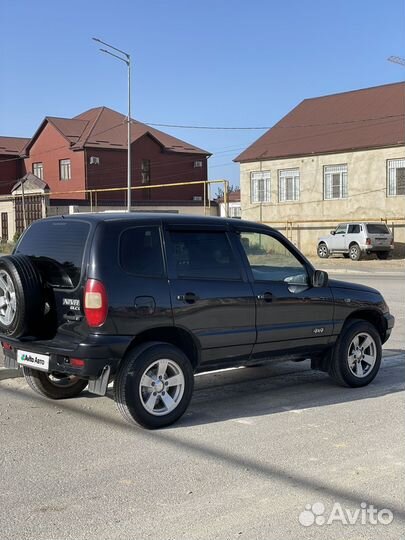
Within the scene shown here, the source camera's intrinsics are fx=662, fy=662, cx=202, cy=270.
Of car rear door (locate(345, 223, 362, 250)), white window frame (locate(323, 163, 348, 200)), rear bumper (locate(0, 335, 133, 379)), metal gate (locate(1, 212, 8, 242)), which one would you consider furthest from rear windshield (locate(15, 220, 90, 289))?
metal gate (locate(1, 212, 8, 242))

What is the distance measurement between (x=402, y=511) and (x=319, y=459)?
Answer: 3.12ft

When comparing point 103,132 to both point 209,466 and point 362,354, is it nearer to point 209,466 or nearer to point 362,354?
point 362,354

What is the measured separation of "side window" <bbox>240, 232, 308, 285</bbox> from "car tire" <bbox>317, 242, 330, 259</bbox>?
2818 centimetres

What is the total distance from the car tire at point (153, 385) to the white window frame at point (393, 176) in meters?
30.4

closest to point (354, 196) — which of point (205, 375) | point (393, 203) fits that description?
point (393, 203)

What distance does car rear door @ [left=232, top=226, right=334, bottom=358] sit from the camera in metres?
6.40

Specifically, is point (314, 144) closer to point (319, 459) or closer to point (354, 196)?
point (354, 196)

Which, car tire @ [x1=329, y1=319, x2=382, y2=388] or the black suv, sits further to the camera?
car tire @ [x1=329, y1=319, x2=382, y2=388]

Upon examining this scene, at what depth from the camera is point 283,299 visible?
6520mm

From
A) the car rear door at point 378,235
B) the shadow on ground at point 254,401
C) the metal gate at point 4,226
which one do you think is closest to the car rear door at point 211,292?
the shadow on ground at point 254,401

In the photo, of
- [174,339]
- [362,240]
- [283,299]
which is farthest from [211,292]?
[362,240]

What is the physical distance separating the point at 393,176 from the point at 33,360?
102ft

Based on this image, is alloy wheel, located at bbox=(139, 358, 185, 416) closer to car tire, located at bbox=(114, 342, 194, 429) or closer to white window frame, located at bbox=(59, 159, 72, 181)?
car tire, located at bbox=(114, 342, 194, 429)

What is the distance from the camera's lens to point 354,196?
35.9 metres
